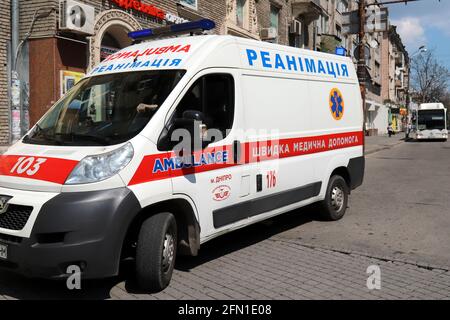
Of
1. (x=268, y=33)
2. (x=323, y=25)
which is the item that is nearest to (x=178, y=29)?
(x=268, y=33)

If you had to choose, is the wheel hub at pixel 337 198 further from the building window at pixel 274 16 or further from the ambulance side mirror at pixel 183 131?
the building window at pixel 274 16

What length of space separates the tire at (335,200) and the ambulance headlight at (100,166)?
394 centimetres

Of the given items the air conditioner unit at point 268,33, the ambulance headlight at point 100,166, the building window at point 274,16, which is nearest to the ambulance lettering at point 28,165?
the ambulance headlight at point 100,166

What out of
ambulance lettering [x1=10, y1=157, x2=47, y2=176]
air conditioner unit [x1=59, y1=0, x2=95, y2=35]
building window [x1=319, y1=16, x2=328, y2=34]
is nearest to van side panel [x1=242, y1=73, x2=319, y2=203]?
ambulance lettering [x1=10, y1=157, x2=47, y2=176]

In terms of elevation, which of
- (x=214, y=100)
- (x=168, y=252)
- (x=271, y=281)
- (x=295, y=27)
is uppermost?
(x=295, y=27)

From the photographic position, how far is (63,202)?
148 inches

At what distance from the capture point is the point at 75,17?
36.8ft

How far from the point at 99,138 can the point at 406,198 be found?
7.21 m

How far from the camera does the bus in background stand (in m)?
37.5

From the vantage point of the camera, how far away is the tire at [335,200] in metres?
7.21

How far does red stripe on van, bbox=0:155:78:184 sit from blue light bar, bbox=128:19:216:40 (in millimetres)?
2251

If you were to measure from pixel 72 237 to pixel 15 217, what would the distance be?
515mm

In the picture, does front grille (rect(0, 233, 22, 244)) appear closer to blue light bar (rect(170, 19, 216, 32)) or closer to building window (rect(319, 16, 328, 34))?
Result: blue light bar (rect(170, 19, 216, 32))

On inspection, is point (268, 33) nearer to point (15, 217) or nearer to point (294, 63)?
point (294, 63)
